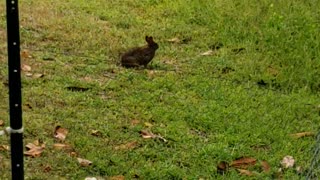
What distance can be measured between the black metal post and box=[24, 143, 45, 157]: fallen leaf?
3.69 feet

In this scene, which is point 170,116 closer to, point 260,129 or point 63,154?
point 260,129

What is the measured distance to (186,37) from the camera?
636cm

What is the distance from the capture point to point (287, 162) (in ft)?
13.0

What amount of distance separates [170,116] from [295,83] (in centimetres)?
133

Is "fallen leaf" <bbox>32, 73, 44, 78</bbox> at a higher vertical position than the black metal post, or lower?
lower

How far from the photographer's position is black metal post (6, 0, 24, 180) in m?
2.47

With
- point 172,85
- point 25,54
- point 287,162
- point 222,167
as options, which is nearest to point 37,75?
point 25,54

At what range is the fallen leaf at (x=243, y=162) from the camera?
152 inches

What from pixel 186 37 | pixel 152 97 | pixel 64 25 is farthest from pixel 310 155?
pixel 64 25

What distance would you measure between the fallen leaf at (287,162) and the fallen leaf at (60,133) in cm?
137

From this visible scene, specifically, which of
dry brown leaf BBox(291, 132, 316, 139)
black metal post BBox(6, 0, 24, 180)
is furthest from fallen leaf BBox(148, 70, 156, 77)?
black metal post BBox(6, 0, 24, 180)

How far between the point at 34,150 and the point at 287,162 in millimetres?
1539

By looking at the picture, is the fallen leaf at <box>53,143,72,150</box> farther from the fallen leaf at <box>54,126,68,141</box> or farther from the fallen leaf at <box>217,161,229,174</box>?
the fallen leaf at <box>217,161,229,174</box>

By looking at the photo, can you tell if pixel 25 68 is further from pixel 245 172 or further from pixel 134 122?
pixel 245 172
